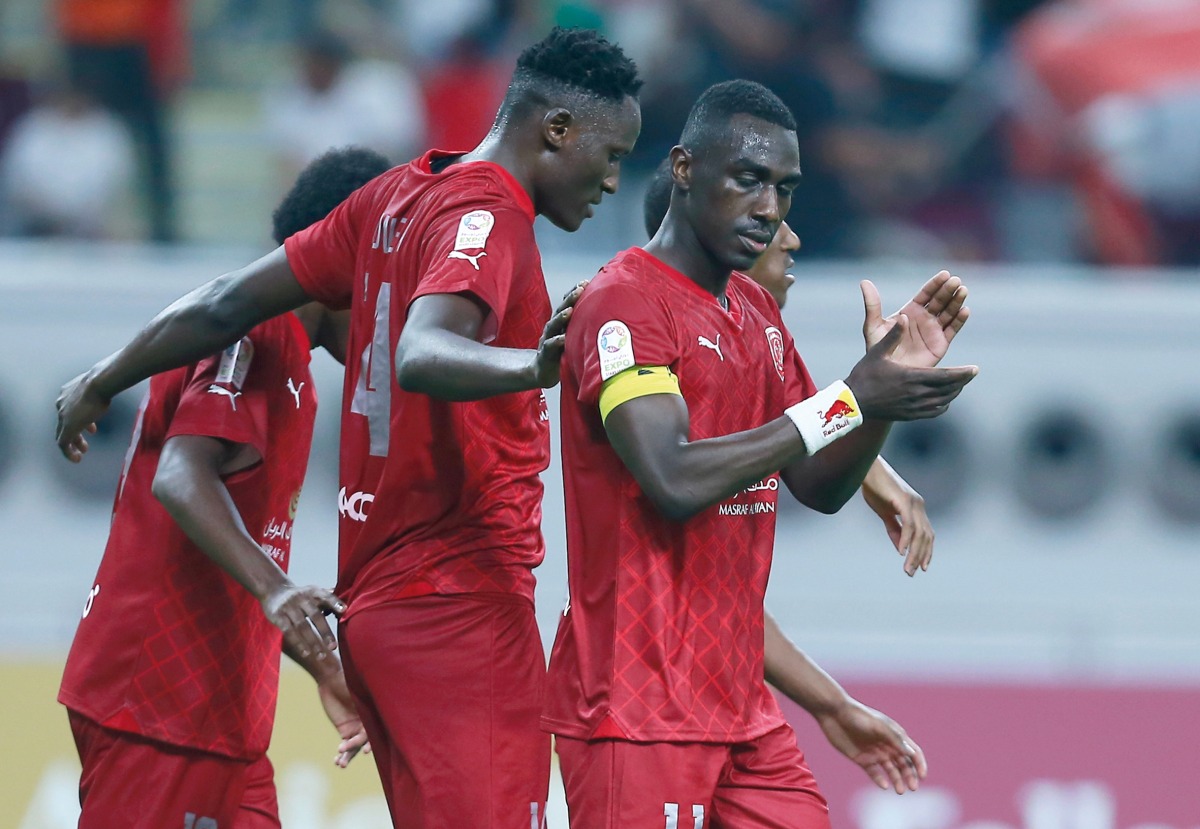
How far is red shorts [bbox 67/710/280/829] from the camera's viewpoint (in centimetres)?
446

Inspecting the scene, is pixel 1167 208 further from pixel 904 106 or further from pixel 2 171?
pixel 2 171

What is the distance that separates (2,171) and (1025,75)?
5.48m

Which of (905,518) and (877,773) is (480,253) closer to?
(905,518)

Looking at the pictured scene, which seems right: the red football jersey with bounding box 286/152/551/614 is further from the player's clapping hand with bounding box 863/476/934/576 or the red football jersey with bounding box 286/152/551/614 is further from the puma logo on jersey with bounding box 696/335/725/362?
the player's clapping hand with bounding box 863/476/934/576

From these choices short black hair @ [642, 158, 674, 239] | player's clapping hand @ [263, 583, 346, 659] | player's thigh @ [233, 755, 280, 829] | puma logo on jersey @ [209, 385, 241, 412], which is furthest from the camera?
short black hair @ [642, 158, 674, 239]

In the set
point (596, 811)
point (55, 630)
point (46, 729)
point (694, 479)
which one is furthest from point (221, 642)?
point (55, 630)

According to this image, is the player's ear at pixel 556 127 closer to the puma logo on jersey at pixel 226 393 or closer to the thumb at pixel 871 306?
the thumb at pixel 871 306

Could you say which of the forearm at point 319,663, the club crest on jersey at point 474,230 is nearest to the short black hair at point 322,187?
the club crest on jersey at point 474,230

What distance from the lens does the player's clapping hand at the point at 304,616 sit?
406 centimetres

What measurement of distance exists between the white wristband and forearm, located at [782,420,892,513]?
20cm

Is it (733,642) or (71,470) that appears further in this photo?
(71,470)

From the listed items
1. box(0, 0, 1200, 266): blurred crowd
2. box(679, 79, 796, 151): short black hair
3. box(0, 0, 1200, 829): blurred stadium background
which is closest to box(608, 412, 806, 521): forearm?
box(679, 79, 796, 151): short black hair

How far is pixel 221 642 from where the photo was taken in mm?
4570

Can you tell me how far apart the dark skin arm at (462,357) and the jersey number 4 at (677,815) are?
90 cm
